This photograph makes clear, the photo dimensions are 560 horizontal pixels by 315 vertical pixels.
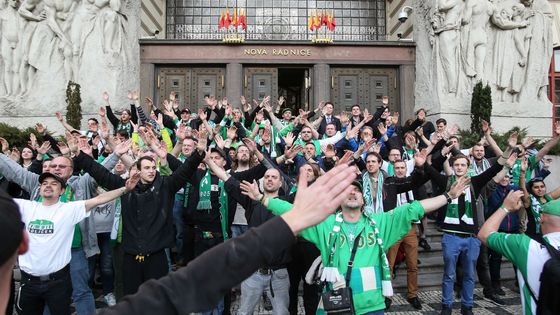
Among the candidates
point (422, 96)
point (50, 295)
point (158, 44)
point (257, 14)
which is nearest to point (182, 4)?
point (257, 14)

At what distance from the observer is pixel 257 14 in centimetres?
1986

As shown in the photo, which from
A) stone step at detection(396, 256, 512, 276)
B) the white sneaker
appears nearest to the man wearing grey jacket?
the white sneaker

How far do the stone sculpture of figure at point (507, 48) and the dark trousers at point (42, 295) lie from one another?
14.4 metres

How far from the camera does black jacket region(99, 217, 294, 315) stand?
139 cm

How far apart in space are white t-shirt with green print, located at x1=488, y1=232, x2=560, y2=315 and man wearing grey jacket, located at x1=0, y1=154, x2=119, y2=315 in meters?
4.58

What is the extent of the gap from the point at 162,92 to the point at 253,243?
15.4 meters

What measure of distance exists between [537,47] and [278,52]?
905cm

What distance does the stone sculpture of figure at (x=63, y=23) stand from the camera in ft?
46.0

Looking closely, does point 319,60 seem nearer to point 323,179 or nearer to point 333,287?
point 333,287

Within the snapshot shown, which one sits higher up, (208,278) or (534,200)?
A: (208,278)

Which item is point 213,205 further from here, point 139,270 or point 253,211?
point 139,270

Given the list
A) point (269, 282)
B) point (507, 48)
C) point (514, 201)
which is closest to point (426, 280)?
point (269, 282)

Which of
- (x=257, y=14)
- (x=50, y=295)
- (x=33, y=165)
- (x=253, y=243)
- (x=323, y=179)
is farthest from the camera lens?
(x=257, y=14)

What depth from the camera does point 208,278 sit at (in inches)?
56.1
